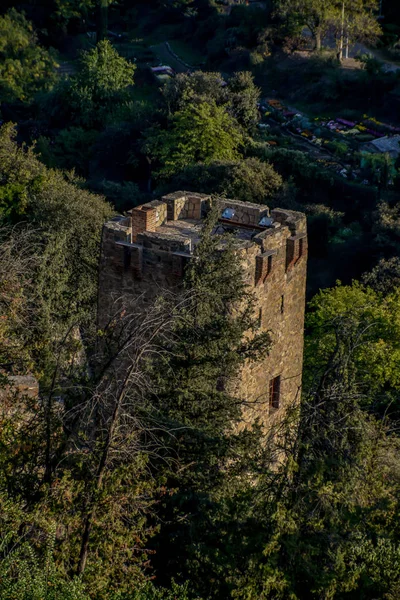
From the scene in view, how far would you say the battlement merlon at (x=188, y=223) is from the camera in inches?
696

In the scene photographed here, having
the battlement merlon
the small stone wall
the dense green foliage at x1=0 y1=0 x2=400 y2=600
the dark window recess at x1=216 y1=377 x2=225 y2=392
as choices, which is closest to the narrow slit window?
the battlement merlon

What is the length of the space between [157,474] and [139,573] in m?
1.82

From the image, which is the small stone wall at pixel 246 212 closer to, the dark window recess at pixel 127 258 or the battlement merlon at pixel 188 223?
the battlement merlon at pixel 188 223

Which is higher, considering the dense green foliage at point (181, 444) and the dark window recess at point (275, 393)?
the dense green foliage at point (181, 444)

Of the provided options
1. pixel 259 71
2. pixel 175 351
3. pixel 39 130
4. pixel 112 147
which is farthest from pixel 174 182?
pixel 175 351

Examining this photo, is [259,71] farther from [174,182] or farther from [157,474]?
[157,474]

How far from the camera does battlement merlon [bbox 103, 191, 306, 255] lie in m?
17.7

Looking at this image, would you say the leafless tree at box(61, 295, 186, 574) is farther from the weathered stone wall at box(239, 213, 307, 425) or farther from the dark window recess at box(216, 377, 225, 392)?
the weathered stone wall at box(239, 213, 307, 425)

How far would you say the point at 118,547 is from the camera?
13289 mm

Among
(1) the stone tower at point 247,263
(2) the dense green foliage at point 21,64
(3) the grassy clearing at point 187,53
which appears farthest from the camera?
(3) the grassy clearing at point 187,53

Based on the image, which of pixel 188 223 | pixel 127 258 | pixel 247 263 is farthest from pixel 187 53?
pixel 247 263

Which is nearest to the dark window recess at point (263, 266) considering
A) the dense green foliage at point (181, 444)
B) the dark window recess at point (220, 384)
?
the dense green foliage at point (181, 444)

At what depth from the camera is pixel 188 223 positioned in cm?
1988

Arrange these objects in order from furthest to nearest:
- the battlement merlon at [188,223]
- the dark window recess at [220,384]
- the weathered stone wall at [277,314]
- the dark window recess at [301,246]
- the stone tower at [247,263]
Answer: the dark window recess at [301,246]
the weathered stone wall at [277,314]
the battlement merlon at [188,223]
the stone tower at [247,263]
the dark window recess at [220,384]
